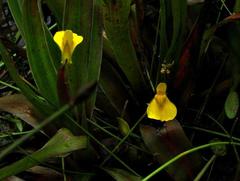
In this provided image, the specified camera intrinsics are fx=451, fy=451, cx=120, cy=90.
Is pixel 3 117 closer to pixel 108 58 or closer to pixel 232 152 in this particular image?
pixel 108 58

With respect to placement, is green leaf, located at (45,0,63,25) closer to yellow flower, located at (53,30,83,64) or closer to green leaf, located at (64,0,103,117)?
green leaf, located at (64,0,103,117)

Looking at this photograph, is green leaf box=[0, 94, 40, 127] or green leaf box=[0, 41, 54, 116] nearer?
green leaf box=[0, 41, 54, 116]

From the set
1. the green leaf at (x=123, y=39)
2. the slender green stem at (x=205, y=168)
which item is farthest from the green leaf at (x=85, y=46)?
the slender green stem at (x=205, y=168)

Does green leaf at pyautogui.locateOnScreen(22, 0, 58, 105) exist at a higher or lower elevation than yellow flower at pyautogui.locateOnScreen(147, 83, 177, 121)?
higher

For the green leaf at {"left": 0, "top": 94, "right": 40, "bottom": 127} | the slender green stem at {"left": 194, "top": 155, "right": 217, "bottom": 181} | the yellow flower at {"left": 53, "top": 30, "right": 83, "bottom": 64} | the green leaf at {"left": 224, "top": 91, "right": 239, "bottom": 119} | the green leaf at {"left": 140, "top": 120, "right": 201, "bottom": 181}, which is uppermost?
the yellow flower at {"left": 53, "top": 30, "right": 83, "bottom": 64}

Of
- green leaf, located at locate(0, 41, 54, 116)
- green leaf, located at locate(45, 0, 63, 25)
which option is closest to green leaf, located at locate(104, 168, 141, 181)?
green leaf, located at locate(0, 41, 54, 116)

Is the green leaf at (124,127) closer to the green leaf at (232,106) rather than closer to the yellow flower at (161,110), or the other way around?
the yellow flower at (161,110)
